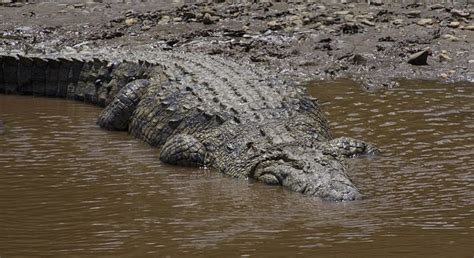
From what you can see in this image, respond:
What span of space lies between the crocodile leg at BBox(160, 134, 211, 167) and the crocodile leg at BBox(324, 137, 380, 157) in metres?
1.00

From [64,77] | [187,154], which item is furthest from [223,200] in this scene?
[64,77]

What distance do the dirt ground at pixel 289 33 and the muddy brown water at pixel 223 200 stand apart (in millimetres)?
2391

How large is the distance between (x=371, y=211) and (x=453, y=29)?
7431 millimetres

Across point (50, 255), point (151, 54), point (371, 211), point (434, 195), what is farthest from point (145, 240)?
point (151, 54)

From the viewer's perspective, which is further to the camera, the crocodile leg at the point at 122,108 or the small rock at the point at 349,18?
the small rock at the point at 349,18

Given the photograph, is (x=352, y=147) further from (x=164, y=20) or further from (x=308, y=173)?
(x=164, y=20)

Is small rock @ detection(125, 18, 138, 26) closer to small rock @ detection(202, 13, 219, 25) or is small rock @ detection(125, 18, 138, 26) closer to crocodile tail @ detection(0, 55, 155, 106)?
small rock @ detection(202, 13, 219, 25)

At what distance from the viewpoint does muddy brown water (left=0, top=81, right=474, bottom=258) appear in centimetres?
496

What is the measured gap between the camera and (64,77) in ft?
33.2

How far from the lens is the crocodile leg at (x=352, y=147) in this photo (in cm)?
711

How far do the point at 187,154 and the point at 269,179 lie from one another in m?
0.92

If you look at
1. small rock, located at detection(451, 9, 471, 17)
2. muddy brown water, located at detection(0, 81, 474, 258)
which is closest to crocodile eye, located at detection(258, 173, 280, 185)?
muddy brown water, located at detection(0, 81, 474, 258)

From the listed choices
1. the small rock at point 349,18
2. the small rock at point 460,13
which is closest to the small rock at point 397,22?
the small rock at point 349,18

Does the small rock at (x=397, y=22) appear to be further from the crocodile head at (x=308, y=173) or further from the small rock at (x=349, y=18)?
the crocodile head at (x=308, y=173)
